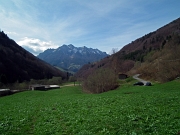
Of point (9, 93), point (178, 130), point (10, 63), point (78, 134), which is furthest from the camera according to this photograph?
point (10, 63)

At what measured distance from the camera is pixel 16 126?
12.4m

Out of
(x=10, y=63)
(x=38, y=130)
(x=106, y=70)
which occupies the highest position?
(x=10, y=63)

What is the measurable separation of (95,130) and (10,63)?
17941cm

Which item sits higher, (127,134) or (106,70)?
(106,70)

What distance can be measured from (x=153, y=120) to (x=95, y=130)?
3920 millimetres

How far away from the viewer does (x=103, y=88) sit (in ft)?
179

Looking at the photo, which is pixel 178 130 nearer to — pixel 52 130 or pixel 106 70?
pixel 52 130

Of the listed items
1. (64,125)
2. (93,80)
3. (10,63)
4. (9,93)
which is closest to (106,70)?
(93,80)

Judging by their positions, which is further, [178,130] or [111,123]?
[111,123]

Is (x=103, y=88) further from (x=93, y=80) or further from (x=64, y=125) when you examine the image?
(x=64, y=125)

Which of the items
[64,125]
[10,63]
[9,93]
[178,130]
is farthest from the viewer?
[10,63]

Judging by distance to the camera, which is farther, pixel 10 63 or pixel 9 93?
pixel 10 63

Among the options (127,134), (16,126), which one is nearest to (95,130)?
(127,134)

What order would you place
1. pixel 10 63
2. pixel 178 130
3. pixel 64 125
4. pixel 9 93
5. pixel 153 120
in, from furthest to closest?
pixel 10 63, pixel 9 93, pixel 64 125, pixel 153 120, pixel 178 130
